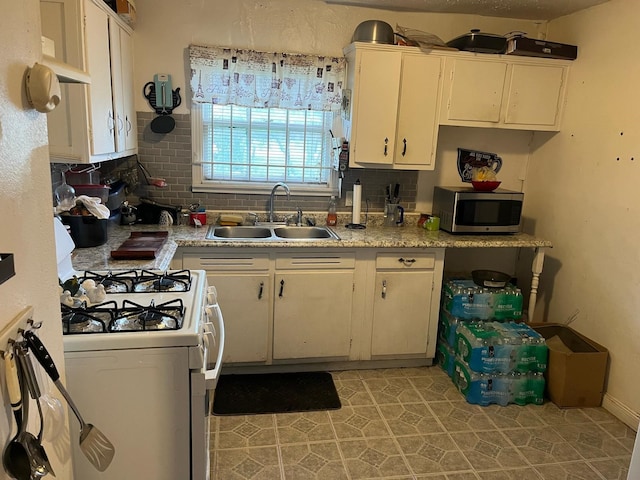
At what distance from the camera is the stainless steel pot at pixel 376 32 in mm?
3123

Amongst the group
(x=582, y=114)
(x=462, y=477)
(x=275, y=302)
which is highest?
(x=582, y=114)

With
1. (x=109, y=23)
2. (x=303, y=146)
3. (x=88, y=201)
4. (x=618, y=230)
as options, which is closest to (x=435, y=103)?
(x=303, y=146)

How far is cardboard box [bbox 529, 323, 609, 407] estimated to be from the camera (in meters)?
2.90

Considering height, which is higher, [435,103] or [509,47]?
[509,47]

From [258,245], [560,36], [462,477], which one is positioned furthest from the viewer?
[560,36]

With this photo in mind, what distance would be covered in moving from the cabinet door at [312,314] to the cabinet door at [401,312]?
0.21 m

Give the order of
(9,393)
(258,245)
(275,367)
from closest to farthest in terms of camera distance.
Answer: (9,393) → (258,245) → (275,367)

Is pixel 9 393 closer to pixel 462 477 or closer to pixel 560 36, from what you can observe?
pixel 462 477

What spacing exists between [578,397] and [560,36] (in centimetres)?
253

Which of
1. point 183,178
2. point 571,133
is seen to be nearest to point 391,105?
point 571,133

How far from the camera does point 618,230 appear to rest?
2912 millimetres

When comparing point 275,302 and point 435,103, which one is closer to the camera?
point 275,302

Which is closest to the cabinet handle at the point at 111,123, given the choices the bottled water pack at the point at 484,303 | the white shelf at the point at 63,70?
the white shelf at the point at 63,70

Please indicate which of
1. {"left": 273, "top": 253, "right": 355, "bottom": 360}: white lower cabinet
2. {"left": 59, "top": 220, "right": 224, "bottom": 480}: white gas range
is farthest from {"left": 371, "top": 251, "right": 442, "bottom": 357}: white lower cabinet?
{"left": 59, "top": 220, "right": 224, "bottom": 480}: white gas range
